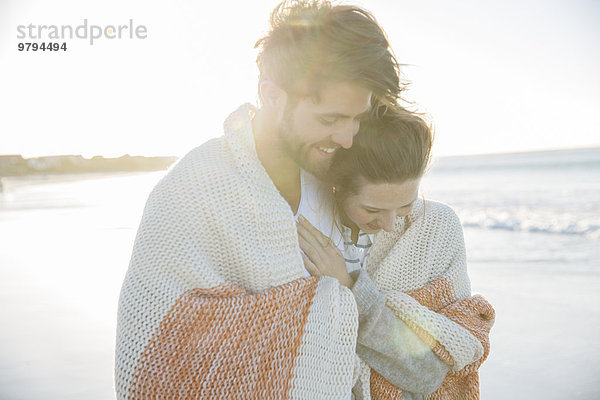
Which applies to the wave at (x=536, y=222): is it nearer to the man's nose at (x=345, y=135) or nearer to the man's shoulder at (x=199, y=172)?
the man's nose at (x=345, y=135)

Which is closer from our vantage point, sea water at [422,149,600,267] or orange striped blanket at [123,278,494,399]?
orange striped blanket at [123,278,494,399]

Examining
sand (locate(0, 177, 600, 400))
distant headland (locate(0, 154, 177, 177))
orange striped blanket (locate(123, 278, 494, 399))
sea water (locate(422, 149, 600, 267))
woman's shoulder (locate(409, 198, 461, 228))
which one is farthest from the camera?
distant headland (locate(0, 154, 177, 177))

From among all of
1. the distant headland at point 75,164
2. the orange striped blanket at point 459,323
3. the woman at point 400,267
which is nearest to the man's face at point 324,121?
the woman at point 400,267

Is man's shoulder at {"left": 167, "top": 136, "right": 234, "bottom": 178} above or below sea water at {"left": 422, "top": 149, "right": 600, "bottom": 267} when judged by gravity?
above

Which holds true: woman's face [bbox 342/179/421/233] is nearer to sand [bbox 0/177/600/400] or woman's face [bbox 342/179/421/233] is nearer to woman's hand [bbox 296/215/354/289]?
woman's hand [bbox 296/215/354/289]

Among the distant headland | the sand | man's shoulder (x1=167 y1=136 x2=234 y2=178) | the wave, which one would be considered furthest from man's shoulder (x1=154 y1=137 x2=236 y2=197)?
the distant headland

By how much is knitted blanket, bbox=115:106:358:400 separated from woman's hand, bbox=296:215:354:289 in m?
0.08

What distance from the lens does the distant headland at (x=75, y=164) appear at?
4262 centimetres

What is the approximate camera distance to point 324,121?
1890mm

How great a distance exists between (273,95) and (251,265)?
25.5 inches

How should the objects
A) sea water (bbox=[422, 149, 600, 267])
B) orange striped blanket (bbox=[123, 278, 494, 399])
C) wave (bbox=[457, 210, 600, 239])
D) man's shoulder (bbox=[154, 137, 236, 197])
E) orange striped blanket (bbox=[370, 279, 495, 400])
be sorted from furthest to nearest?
wave (bbox=[457, 210, 600, 239]) → sea water (bbox=[422, 149, 600, 267]) → orange striped blanket (bbox=[370, 279, 495, 400]) → man's shoulder (bbox=[154, 137, 236, 197]) → orange striped blanket (bbox=[123, 278, 494, 399])

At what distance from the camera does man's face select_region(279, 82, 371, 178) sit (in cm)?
Result: 186

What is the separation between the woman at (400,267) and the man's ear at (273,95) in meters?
0.30

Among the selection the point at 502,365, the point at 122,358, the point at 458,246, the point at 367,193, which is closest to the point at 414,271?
the point at 458,246
